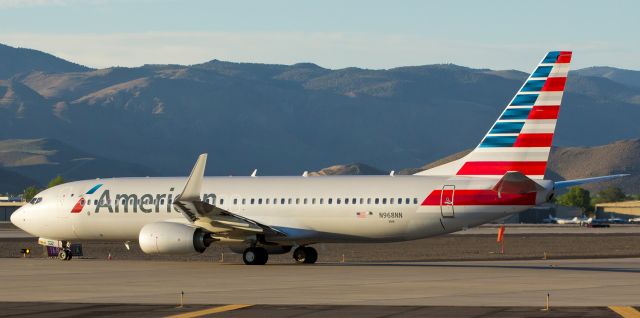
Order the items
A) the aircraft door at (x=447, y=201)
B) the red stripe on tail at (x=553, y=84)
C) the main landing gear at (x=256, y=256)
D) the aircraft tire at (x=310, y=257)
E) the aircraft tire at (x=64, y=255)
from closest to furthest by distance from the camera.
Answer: the red stripe on tail at (x=553, y=84), the aircraft door at (x=447, y=201), the main landing gear at (x=256, y=256), the aircraft tire at (x=310, y=257), the aircraft tire at (x=64, y=255)

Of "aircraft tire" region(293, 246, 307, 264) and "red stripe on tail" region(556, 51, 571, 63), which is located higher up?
"red stripe on tail" region(556, 51, 571, 63)

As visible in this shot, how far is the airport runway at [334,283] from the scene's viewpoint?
2786 centimetres

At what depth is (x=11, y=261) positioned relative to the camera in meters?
47.4

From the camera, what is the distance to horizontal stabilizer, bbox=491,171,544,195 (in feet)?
125

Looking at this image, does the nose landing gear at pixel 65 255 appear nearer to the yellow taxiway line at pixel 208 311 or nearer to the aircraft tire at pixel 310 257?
the aircraft tire at pixel 310 257

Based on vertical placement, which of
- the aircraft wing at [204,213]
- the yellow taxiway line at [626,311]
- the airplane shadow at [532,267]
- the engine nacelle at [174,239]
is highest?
the aircraft wing at [204,213]

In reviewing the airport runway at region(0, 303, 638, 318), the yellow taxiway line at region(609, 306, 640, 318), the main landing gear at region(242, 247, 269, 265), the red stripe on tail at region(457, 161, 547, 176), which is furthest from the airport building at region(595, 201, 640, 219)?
the airport runway at region(0, 303, 638, 318)

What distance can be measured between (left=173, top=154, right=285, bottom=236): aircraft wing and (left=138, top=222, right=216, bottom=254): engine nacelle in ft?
1.50

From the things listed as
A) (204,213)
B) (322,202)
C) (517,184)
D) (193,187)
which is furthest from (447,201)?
(193,187)

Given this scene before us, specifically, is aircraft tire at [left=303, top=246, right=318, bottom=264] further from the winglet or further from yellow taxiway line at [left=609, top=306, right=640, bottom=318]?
yellow taxiway line at [left=609, top=306, right=640, bottom=318]

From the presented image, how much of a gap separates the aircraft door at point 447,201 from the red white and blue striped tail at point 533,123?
1.39 metres

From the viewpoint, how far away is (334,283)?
109ft

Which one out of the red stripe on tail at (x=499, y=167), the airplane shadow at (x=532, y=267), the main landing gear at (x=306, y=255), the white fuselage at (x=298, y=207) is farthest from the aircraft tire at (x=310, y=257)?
the red stripe on tail at (x=499, y=167)

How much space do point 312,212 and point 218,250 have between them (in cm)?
1785
